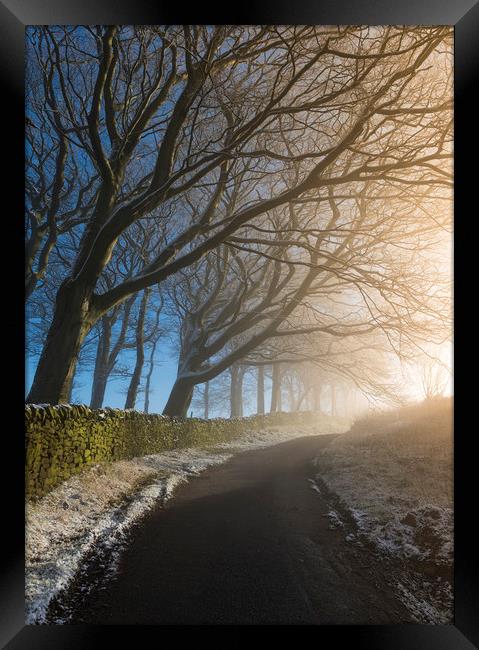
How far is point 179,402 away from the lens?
668 centimetres

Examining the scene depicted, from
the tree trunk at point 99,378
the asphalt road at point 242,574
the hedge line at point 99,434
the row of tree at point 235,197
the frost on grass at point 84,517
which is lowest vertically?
the asphalt road at point 242,574

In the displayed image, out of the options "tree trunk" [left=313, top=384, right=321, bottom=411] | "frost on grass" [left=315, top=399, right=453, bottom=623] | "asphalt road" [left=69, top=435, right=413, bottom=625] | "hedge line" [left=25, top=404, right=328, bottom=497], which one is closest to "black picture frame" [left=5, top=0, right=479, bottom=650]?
"frost on grass" [left=315, top=399, right=453, bottom=623]

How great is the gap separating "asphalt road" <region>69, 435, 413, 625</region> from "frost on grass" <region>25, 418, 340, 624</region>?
0.68 feet

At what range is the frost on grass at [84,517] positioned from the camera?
3010mm

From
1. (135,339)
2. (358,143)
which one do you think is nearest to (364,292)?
(358,143)

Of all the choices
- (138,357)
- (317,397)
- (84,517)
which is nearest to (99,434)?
(138,357)

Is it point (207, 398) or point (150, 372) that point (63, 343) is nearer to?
point (150, 372)

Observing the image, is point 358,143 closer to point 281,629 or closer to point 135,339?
point 135,339

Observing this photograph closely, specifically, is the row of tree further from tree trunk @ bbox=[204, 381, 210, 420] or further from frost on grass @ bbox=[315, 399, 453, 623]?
frost on grass @ bbox=[315, 399, 453, 623]

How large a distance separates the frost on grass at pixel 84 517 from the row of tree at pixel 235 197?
1136mm

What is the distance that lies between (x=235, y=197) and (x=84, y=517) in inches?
180

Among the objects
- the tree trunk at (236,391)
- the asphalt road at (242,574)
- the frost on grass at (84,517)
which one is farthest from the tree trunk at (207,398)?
the asphalt road at (242,574)

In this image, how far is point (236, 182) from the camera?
5.81 metres
